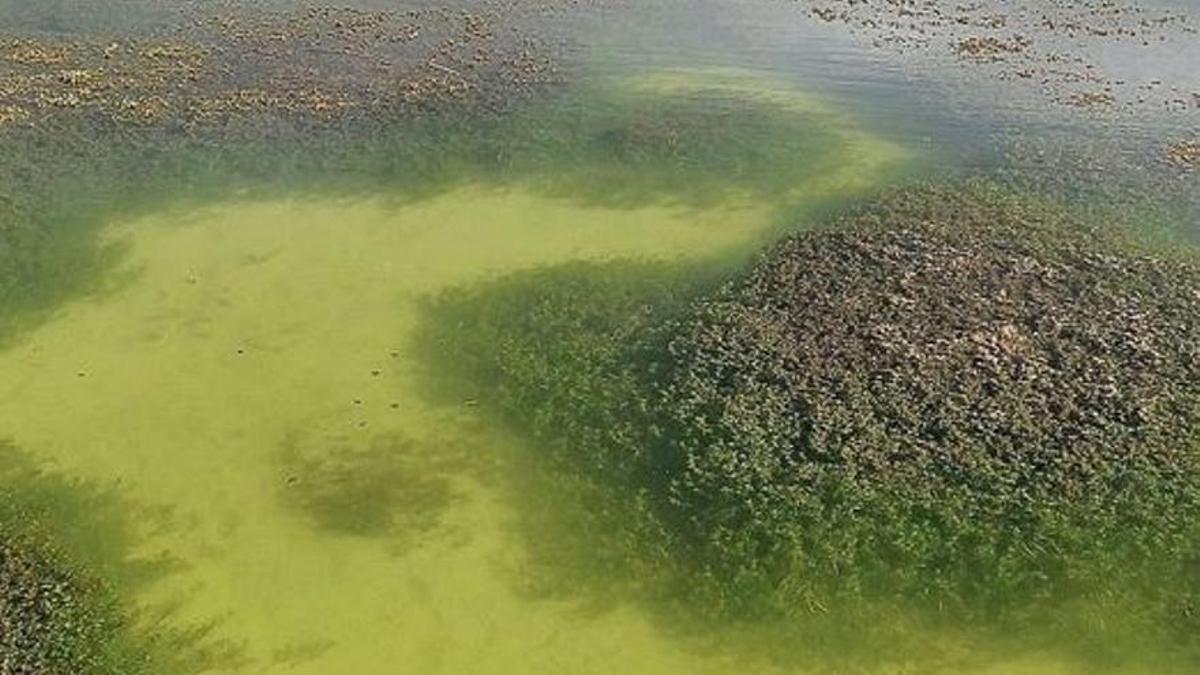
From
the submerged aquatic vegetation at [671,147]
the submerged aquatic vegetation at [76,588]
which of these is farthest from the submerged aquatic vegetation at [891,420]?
the submerged aquatic vegetation at [76,588]

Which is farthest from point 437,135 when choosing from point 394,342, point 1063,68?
point 1063,68

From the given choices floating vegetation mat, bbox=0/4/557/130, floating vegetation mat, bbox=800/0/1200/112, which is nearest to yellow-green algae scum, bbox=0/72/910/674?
floating vegetation mat, bbox=0/4/557/130

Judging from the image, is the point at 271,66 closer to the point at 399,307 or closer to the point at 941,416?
the point at 399,307

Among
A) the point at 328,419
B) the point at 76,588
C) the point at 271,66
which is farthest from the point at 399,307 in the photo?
the point at 271,66

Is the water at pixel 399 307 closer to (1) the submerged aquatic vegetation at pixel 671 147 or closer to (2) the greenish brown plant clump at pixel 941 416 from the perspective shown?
(1) the submerged aquatic vegetation at pixel 671 147

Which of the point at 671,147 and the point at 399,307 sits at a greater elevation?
the point at 671,147

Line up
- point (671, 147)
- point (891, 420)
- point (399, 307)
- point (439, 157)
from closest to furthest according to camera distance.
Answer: point (891, 420), point (399, 307), point (439, 157), point (671, 147)
